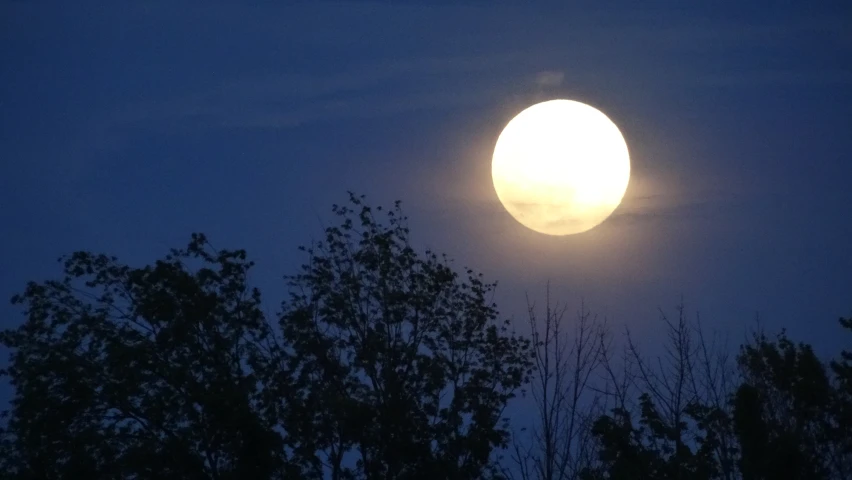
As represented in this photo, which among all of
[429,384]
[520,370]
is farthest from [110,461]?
[520,370]

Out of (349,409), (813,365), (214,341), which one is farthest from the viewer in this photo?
(813,365)

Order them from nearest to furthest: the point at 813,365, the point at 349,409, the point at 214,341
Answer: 1. the point at 349,409
2. the point at 214,341
3. the point at 813,365

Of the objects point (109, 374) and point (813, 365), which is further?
point (813, 365)

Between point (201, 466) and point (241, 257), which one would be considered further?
point (241, 257)

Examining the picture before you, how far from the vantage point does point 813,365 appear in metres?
27.7

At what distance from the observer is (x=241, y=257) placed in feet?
86.7

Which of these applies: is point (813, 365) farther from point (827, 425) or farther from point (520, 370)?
point (520, 370)

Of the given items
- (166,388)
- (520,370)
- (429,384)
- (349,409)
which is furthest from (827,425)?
(166,388)

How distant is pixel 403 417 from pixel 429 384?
959 mm

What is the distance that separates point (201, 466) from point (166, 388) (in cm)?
198

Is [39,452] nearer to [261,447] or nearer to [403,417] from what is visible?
[261,447]

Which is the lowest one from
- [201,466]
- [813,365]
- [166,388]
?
[201,466]

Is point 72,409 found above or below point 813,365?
below

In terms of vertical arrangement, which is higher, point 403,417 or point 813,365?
point 813,365
